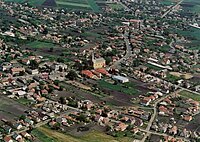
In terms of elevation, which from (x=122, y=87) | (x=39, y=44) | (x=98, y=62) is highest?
(x=39, y=44)

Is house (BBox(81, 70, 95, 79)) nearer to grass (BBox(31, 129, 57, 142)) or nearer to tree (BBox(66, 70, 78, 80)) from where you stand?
tree (BBox(66, 70, 78, 80))

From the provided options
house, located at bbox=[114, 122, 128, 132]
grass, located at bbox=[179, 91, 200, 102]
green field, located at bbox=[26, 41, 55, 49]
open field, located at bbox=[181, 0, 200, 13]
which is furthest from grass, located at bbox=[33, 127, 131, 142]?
open field, located at bbox=[181, 0, 200, 13]

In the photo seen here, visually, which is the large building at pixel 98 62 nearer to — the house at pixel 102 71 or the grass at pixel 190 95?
the house at pixel 102 71

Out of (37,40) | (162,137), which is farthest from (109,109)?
(37,40)

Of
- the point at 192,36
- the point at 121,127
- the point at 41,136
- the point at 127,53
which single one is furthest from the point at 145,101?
the point at 192,36

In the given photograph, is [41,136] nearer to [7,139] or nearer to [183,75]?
[7,139]

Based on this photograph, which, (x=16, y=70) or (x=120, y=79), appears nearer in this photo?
(x=16, y=70)

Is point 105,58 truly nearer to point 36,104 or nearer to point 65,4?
point 36,104
